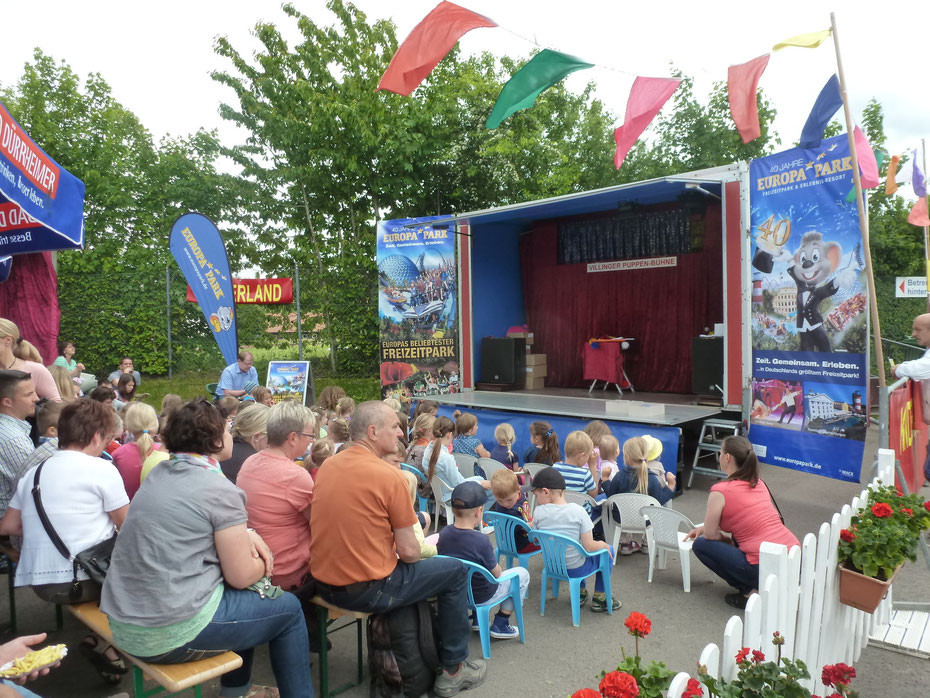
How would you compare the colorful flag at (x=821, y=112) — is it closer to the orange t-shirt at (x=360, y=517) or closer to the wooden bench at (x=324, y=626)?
the orange t-shirt at (x=360, y=517)

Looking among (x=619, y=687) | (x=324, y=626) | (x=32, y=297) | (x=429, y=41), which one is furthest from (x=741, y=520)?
(x=32, y=297)

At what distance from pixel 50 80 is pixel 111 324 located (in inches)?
473

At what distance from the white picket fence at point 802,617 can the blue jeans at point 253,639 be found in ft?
4.85

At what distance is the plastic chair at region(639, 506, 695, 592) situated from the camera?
13.0 feet

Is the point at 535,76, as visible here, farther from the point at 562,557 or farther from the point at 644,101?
the point at 562,557

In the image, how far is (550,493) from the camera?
359cm

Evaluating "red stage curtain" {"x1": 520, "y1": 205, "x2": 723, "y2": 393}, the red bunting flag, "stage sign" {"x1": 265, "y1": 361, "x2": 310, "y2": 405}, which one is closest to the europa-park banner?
"stage sign" {"x1": 265, "y1": 361, "x2": 310, "y2": 405}

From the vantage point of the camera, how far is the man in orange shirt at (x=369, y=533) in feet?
8.53

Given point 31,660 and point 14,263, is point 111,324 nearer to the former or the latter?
point 14,263

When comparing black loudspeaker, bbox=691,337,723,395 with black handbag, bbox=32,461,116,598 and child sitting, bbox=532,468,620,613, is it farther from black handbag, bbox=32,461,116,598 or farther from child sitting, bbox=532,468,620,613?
black handbag, bbox=32,461,116,598

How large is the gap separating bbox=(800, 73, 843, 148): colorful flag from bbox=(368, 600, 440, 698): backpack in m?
4.68

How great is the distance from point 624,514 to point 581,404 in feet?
12.8

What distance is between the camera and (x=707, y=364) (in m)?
8.25

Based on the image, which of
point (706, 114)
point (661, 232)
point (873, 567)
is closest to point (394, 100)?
point (661, 232)
